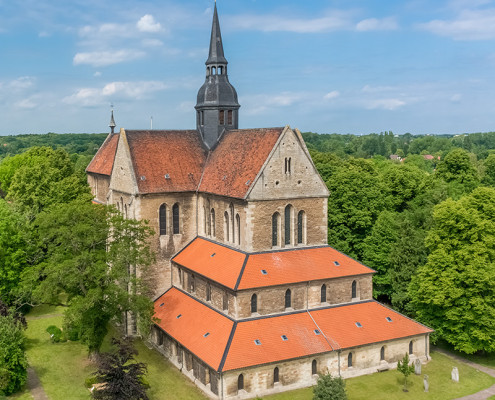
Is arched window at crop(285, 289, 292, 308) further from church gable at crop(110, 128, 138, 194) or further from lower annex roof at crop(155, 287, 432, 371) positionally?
church gable at crop(110, 128, 138, 194)

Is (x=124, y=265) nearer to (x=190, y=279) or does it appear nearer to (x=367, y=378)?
(x=190, y=279)

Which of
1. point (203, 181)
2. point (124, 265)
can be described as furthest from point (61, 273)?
point (203, 181)

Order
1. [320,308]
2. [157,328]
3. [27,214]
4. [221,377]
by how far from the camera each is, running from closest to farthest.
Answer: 1. [221,377]
2. [320,308]
3. [157,328]
4. [27,214]

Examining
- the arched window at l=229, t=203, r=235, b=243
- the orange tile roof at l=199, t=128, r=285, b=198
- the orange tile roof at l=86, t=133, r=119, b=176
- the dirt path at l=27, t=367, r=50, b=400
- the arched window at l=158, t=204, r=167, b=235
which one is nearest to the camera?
the dirt path at l=27, t=367, r=50, b=400

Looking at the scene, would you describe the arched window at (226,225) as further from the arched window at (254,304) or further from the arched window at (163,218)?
the arched window at (254,304)

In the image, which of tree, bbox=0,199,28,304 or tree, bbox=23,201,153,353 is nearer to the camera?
tree, bbox=23,201,153,353

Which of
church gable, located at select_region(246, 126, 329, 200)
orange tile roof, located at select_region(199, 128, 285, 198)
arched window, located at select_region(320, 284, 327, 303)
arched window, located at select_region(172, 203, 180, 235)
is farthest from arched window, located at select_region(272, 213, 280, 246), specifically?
arched window, located at select_region(172, 203, 180, 235)

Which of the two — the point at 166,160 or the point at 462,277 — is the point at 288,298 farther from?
the point at 166,160

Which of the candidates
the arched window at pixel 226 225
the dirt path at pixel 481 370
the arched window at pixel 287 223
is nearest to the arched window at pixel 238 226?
the arched window at pixel 226 225
